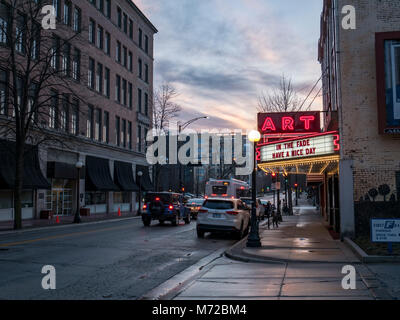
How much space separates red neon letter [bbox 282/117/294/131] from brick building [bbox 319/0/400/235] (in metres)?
3.34

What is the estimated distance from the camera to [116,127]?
154 ft

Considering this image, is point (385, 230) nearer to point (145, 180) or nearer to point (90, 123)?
point (90, 123)

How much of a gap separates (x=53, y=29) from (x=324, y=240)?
26.4m

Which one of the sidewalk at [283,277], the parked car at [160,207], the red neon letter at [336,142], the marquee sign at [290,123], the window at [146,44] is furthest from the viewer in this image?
the window at [146,44]

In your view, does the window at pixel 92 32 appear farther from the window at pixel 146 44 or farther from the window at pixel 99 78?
the window at pixel 146 44

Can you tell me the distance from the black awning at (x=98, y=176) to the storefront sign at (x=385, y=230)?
31.0 meters

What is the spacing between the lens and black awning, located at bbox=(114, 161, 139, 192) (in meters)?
45.6

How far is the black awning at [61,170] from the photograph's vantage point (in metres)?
33.6

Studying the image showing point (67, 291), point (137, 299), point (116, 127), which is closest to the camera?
point (137, 299)

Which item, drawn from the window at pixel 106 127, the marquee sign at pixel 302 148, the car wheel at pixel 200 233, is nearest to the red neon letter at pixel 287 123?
the marquee sign at pixel 302 148

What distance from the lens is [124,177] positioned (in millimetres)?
47312

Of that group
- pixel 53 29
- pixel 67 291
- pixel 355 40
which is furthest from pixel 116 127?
pixel 67 291

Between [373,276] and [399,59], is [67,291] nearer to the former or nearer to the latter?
[373,276]
